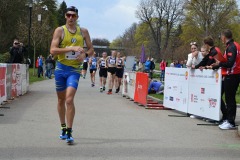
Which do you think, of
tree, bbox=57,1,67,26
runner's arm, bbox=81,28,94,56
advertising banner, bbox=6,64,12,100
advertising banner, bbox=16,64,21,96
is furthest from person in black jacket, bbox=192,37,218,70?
tree, bbox=57,1,67,26

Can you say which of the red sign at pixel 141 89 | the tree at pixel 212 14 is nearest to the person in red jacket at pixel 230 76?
the red sign at pixel 141 89

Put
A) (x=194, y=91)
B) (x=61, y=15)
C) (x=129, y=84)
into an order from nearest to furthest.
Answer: (x=194, y=91)
(x=129, y=84)
(x=61, y=15)

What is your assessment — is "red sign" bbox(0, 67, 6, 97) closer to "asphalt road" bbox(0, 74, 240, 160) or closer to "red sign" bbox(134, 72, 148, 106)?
"asphalt road" bbox(0, 74, 240, 160)

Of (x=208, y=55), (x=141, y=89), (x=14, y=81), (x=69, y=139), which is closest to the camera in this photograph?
(x=69, y=139)

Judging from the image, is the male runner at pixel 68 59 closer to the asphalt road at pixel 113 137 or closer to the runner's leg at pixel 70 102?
the runner's leg at pixel 70 102

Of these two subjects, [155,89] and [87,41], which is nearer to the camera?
[87,41]

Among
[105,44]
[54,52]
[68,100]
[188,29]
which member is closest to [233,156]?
[68,100]

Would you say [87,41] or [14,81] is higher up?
[87,41]

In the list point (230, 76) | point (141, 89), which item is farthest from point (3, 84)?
point (230, 76)

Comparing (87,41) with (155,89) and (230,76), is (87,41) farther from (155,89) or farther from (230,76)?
(155,89)

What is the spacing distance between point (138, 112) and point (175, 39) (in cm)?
8839

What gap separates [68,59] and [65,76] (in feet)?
0.93

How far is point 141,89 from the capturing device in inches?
542

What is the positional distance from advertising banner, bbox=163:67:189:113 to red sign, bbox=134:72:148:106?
862 mm
